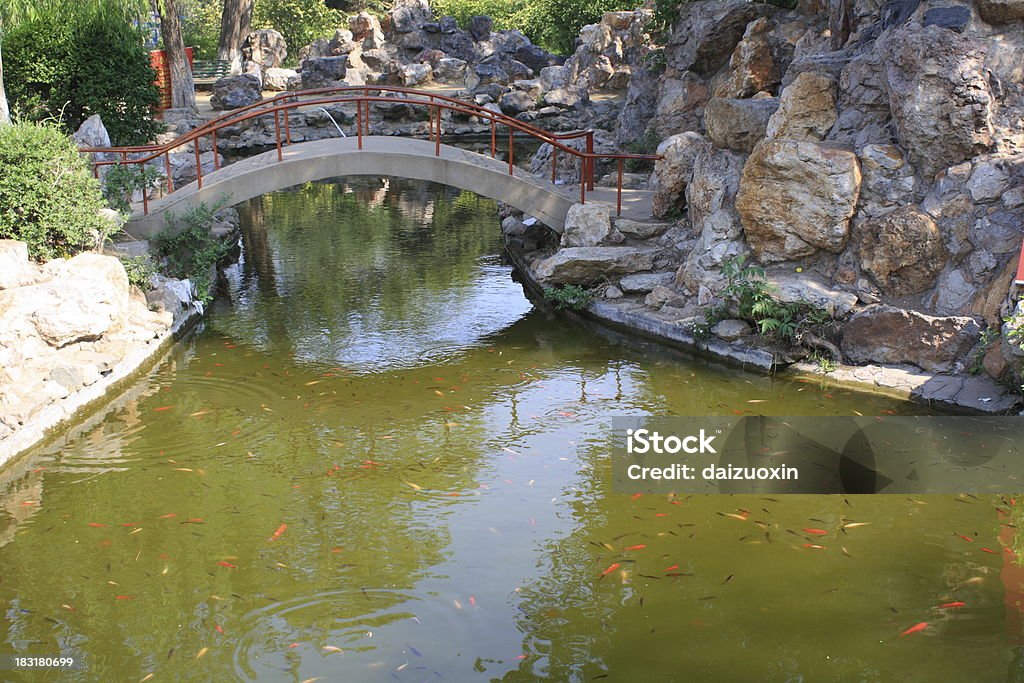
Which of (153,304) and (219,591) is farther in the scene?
(153,304)

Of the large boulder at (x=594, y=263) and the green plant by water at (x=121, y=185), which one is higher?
the green plant by water at (x=121, y=185)

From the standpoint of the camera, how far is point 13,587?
6.30 m

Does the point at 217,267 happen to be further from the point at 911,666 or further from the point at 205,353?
the point at 911,666

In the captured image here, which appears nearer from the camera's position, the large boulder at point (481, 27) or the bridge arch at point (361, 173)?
the bridge arch at point (361, 173)

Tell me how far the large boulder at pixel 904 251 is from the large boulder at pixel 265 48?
24.0 m

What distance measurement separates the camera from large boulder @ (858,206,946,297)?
32.5 feet

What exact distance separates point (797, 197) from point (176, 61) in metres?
17.3

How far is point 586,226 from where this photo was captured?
12703mm

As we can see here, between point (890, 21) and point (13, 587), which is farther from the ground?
point (890, 21)

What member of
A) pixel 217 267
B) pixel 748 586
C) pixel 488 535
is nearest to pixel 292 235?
pixel 217 267

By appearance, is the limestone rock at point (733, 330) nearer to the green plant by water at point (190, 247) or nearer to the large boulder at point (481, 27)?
the green plant by water at point (190, 247)

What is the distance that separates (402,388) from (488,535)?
122 inches

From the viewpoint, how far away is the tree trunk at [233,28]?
29.1 metres

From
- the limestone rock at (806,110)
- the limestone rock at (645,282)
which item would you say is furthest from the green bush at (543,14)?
the limestone rock at (645,282)
